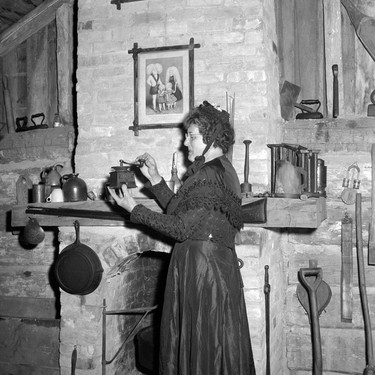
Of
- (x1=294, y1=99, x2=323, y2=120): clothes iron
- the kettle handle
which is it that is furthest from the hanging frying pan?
(x1=294, y1=99, x2=323, y2=120): clothes iron

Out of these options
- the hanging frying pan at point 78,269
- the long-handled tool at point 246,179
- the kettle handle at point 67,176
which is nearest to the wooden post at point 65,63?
the kettle handle at point 67,176

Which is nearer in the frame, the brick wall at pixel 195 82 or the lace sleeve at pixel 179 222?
the lace sleeve at pixel 179 222

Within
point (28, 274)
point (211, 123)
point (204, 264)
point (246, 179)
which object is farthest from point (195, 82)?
point (28, 274)

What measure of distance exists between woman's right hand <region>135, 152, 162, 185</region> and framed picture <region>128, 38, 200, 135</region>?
0.85 m

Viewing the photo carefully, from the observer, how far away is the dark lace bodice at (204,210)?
2570 mm

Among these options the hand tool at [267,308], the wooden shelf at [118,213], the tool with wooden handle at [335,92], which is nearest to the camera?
the wooden shelf at [118,213]

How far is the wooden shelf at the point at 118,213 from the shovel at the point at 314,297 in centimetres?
52

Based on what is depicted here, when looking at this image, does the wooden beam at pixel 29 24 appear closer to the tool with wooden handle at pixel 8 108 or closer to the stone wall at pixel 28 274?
the tool with wooden handle at pixel 8 108

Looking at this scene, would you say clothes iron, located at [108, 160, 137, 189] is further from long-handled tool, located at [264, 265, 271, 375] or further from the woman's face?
long-handled tool, located at [264, 265, 271, 375]

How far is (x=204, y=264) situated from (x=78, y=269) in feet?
4.78

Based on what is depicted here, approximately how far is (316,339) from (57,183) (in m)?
2.36

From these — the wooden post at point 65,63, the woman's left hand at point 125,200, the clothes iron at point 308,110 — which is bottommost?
the woman's left hand at point 125,200

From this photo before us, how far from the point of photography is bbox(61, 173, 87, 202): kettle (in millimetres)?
3797

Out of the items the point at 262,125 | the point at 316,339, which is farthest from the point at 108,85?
the point at 316,339
